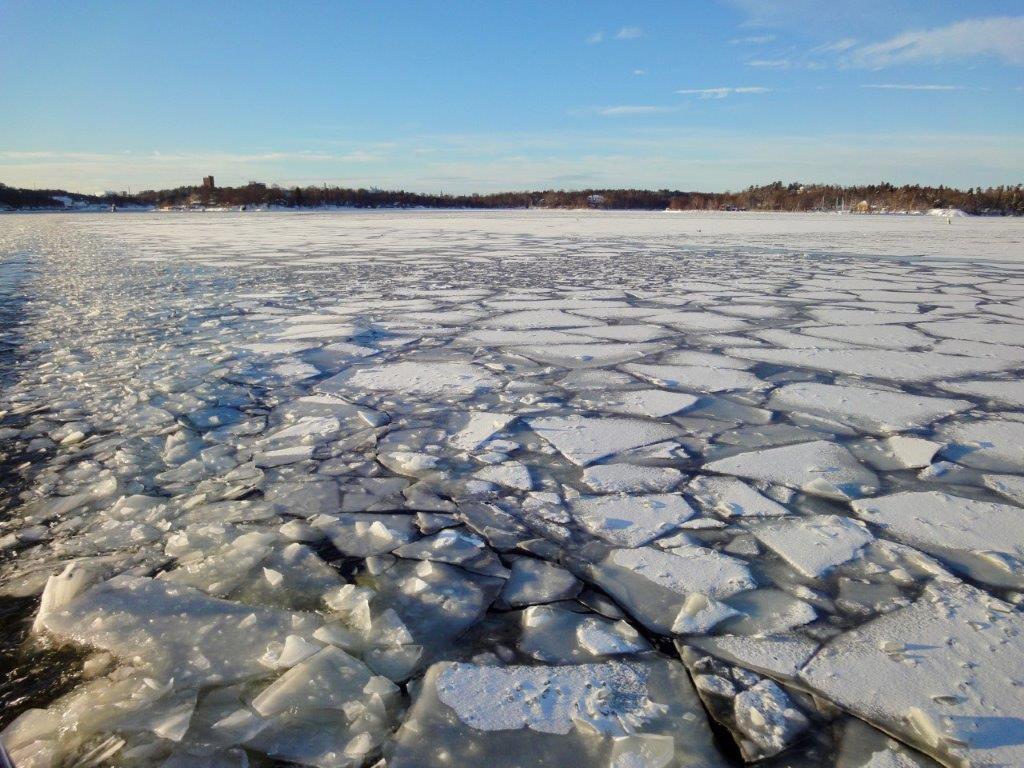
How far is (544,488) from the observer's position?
141 centimetres

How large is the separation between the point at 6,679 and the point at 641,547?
0.96 m

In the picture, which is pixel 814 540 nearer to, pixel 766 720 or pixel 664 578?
pixel 664 578

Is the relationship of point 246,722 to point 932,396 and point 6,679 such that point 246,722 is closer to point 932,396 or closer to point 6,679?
point 6,679

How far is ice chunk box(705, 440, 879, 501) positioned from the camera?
1380mm

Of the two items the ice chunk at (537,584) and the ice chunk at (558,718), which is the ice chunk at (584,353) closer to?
the ice chunk at (537,584)

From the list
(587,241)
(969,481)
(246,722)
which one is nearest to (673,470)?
(969,481)

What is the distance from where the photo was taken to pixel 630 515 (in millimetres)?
1279

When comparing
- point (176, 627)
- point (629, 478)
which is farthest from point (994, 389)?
point (176, 627)

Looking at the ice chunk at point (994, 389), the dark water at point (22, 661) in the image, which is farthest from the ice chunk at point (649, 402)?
the dark water at point (22, 661)

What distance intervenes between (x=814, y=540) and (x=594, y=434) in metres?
0.64

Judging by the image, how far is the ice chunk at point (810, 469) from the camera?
1380mm

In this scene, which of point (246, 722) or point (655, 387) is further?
point (655, 387)

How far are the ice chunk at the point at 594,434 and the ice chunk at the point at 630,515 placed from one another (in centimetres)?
20

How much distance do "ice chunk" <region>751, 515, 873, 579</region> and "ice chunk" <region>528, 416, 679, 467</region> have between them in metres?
0.44
